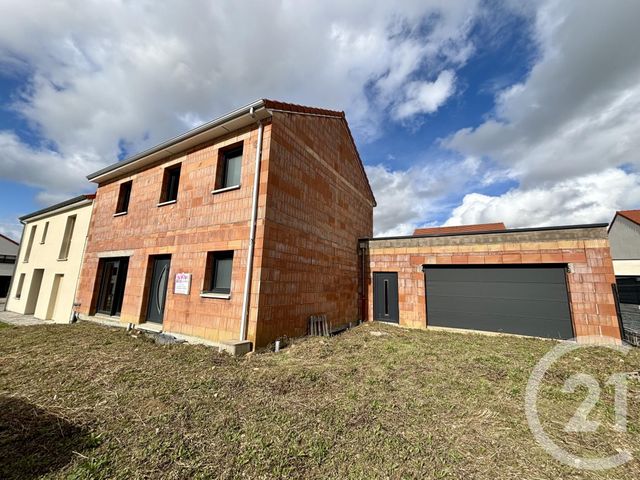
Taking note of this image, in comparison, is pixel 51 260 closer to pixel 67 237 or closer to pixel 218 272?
pixel 67 237

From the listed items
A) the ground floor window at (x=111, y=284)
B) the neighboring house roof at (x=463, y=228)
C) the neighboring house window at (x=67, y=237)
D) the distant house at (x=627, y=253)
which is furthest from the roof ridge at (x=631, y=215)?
the neighboring house window at (x=67, y=237)

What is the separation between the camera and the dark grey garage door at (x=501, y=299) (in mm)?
8820

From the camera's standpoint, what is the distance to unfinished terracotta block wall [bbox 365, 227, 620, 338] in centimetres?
824

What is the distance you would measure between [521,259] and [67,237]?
2107cm

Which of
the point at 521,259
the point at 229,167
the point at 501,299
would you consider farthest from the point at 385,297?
the point at 229,167

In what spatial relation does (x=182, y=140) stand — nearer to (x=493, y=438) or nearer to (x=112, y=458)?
(x=112, y=458)

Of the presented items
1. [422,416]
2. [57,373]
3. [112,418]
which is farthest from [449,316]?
[57,373]

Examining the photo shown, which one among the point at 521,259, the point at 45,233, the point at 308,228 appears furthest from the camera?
the point at 45,233

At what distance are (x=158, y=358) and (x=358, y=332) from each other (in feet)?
20.6

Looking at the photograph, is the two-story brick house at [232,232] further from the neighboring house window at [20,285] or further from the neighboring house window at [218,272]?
the neighboring house window at [20,285]

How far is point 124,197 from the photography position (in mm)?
11547

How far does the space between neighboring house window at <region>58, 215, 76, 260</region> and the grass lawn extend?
9439 millimetres

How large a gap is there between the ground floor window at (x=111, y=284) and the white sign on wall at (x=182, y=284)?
3.77 m

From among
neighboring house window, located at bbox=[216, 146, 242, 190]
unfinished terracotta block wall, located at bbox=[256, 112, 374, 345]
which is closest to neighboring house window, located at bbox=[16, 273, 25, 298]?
neighboring house window, located at bbox=[216, 146, 242, 190]
